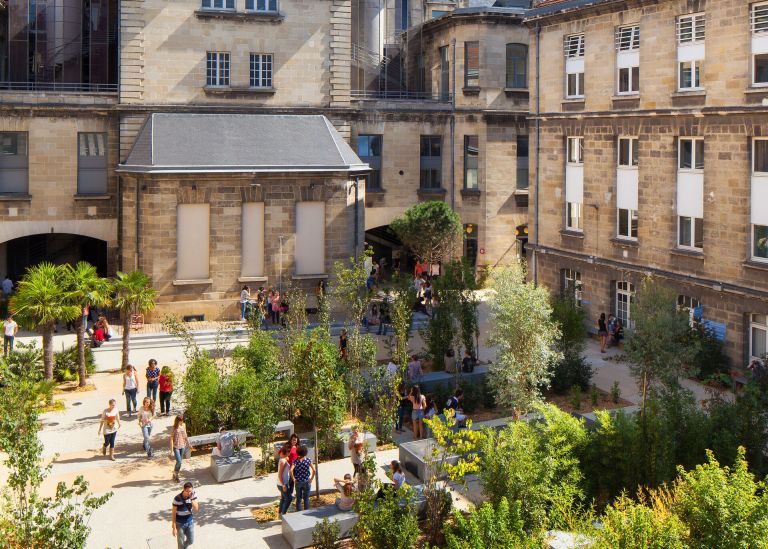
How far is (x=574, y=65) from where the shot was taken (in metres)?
34.8

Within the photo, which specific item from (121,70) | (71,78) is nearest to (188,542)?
(121,70)

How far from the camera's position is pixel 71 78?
4188cm

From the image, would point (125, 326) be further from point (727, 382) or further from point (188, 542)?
point (727, 382)

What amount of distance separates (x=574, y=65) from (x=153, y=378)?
20503mm

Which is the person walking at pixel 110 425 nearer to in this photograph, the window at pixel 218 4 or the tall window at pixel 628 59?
the tall window at pixel 628 59

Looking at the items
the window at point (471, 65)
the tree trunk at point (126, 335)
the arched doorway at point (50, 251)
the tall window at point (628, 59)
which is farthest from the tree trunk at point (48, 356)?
the window at point (471, 65)

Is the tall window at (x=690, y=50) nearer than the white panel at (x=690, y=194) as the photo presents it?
Yes

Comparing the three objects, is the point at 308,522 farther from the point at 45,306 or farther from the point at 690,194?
the point at 690,194

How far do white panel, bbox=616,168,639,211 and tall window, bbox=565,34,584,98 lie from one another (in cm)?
404

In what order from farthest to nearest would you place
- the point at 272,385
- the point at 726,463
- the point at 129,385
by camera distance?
the point at 129,385
the point at 272,385
the point at 726,463

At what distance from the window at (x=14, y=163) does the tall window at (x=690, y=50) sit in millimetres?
26412

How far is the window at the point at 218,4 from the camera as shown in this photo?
38906 mm

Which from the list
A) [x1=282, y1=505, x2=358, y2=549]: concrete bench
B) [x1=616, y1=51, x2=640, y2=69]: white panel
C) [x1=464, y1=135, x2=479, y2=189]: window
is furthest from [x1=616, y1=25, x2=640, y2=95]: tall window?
[x1=282, y1=505, x2=358, y2=549]: concrete bench

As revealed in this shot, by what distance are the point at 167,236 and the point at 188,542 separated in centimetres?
2070
